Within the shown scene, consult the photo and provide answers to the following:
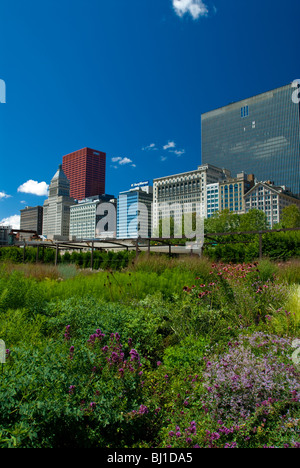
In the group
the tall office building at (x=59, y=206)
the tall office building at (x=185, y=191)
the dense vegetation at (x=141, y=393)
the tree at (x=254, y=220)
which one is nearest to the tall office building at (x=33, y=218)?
the tall office building at (x=59, y=206)

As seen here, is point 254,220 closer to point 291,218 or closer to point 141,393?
point 291,218

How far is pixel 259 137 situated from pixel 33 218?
439 ft

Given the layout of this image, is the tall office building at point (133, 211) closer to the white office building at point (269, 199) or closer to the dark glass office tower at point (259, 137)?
the dark glass office tower at point (259, 137)

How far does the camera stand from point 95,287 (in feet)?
17.0

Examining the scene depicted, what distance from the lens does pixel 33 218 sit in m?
182

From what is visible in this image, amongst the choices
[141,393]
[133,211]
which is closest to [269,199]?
[133,211]

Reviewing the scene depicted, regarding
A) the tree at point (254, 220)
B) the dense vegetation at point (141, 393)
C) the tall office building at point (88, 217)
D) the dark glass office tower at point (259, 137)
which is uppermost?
the dark glass office tower at point (259, 137)

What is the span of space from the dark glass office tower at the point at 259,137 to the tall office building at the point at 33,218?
339 ft

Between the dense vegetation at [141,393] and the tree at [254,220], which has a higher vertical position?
the tree at [254,220]

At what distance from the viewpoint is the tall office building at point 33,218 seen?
180962 mm

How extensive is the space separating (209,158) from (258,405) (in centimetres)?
15628
